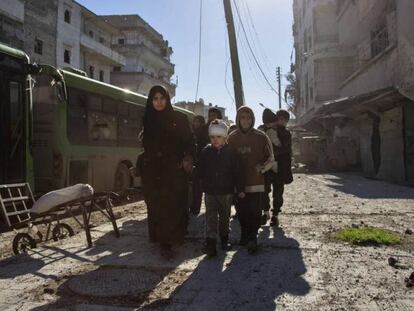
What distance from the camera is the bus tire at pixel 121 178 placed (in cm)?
1212

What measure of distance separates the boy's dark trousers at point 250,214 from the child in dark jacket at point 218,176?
243mm

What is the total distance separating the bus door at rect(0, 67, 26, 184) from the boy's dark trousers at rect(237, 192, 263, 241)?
4919 millimetres

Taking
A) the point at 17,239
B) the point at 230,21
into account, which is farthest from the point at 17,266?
the point at 230,21

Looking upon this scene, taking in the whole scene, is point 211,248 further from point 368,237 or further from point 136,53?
point 136,53

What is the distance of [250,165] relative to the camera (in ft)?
17.2

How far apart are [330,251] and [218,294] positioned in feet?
6.26

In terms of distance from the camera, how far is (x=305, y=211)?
841cm

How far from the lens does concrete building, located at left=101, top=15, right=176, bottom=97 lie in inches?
1720

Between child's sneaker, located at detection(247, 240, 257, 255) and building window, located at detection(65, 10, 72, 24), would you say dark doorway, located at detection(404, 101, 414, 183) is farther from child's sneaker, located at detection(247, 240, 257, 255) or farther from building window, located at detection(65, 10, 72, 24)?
building window, located at detection(65, 10, 72, 24)

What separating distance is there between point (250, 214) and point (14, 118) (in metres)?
5.42

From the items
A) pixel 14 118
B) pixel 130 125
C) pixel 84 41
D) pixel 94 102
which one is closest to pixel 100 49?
pixel 84 41

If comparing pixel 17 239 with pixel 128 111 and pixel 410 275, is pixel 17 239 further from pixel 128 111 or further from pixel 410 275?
pixel 128 111

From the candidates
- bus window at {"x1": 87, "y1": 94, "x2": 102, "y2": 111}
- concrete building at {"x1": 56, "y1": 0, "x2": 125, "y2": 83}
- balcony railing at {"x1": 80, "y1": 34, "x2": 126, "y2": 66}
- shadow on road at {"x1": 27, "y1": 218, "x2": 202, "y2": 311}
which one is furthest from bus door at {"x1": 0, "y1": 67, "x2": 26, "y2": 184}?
balcony railing at {"x1": 80, "y1": 34, "x2": 126, "y2": 66}

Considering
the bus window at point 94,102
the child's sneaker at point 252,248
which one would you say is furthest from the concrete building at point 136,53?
the child's sneaker at point 252,248
